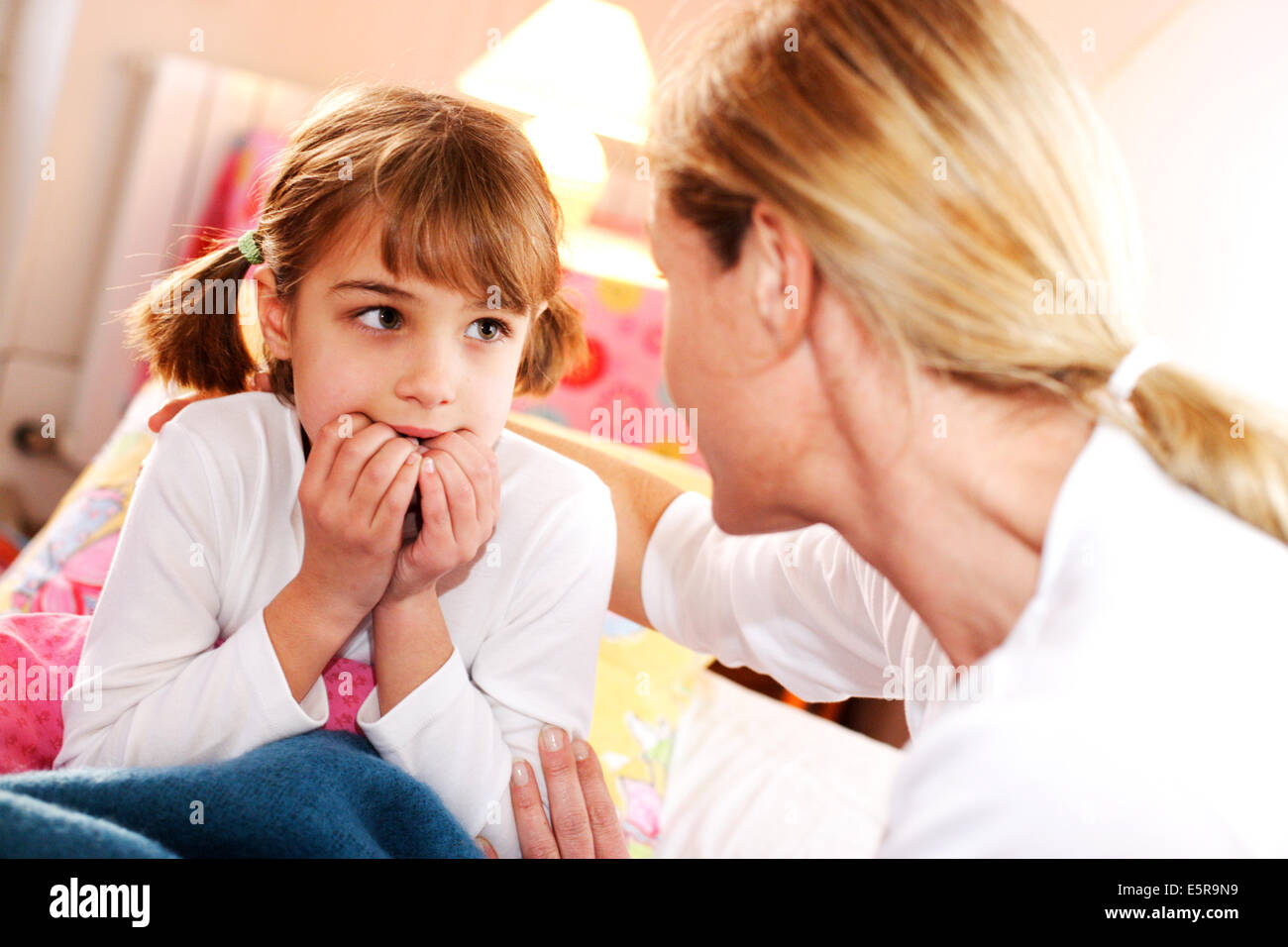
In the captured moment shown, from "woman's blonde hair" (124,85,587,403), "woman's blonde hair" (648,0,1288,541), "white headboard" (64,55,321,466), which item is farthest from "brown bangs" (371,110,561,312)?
"white headboard" (64,55,321,466)

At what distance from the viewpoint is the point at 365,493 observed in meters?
0.48

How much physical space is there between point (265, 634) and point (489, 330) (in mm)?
190

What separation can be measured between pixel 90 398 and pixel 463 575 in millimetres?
390

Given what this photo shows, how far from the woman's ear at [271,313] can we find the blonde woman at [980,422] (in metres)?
0.20

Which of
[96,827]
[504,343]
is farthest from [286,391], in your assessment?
[96,827]

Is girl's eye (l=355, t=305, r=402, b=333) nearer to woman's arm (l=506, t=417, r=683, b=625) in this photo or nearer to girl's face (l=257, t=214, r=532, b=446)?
girl's face (l=257, t=214, r=532, b=446)

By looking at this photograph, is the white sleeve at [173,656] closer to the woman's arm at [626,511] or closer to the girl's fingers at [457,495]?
the girl's fingers at [457,495]

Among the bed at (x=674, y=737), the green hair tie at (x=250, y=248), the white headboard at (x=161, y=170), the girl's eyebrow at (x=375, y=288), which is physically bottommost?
the bed at (x=674, y=737)

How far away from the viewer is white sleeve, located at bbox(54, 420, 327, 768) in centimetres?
48

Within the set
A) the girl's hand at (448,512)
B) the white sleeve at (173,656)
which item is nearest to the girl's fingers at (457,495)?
the girl's hand at (448,512)

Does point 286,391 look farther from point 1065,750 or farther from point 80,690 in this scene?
point 1065,750

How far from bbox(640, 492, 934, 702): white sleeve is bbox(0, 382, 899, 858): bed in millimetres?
56

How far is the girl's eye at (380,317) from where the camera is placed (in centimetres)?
50
